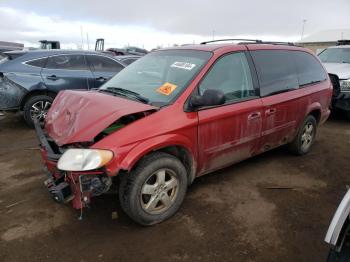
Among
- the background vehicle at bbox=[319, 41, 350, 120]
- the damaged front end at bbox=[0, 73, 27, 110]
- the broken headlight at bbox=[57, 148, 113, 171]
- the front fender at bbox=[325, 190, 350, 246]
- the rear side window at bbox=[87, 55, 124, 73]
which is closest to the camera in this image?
the front fender at bbox=[325, 190, 350, 246]

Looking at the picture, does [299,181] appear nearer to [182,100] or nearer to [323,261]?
[323,261]

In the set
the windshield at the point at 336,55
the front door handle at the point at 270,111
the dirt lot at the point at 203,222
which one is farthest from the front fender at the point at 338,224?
the windshield at the point at 336,55

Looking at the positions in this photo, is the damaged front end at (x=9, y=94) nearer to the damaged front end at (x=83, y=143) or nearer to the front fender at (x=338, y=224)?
the damaged front end at (x=83, y=143)

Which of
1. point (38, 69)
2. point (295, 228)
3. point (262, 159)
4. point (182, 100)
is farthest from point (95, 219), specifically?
point (38, 69)

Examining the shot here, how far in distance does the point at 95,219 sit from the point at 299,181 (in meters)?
2.65

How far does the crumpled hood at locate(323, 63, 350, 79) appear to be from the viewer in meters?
7.45

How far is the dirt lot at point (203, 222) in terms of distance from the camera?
2.87 m

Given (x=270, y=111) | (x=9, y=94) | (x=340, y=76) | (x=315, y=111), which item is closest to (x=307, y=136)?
(x=315, y=111)

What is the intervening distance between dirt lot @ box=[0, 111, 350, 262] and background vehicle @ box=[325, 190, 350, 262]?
97 cm

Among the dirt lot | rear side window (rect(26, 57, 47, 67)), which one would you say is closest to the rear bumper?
the dirt lot

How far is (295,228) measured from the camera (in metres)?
3.24

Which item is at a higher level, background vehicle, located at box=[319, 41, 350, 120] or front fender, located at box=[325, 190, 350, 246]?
background vehicle, located at box=[319, 41, 350, 120]

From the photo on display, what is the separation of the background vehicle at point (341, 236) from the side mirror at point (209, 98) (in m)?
1.59

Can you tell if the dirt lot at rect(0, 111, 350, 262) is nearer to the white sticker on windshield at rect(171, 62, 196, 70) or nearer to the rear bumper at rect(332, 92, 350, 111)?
the white sticker on windshield at rect(171, 62, 196, 70)
